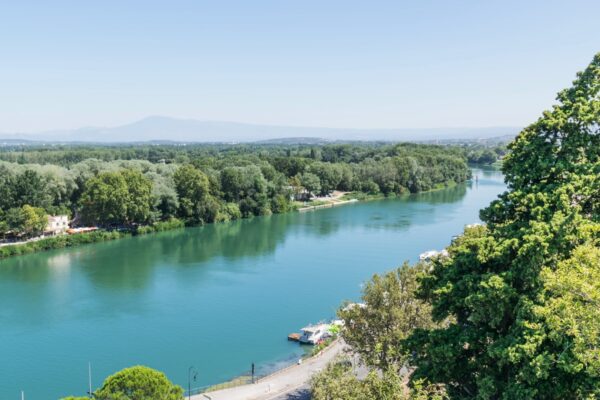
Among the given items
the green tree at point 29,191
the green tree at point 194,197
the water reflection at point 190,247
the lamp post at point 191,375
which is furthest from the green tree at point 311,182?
the lamp post at point 191,375

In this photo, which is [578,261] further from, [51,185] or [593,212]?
[51,185]

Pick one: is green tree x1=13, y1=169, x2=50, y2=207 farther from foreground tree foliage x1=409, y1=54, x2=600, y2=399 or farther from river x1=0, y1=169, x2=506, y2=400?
foreground tree foliage x1=409, y1=54, x2=600, y2=399

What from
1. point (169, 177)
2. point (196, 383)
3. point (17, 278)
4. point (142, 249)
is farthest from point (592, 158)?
point (169, 177)

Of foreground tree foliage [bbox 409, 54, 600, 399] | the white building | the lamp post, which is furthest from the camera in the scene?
the white building

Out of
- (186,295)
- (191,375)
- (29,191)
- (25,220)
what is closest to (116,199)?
(29,191)

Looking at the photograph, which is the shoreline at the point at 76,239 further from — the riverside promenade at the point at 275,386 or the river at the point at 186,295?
the riverside promenade at the point at 275,386

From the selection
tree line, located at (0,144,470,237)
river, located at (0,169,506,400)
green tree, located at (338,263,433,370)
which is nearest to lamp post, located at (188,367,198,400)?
river, located at (0,169,506,400)
